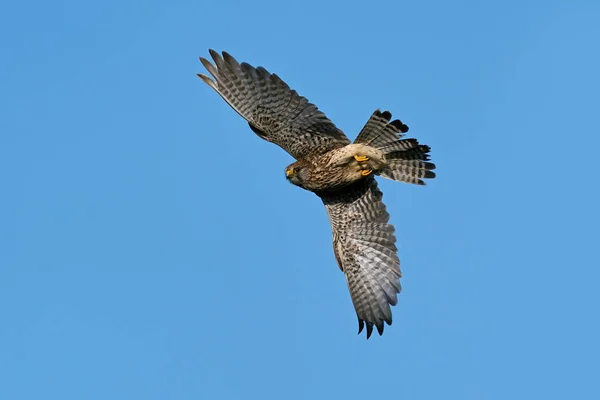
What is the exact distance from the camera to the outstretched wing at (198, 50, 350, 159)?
53.1 feet

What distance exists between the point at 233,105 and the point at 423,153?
10.2 ft

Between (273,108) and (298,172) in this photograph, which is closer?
(273,108)

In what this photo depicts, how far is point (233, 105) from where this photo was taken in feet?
54.7

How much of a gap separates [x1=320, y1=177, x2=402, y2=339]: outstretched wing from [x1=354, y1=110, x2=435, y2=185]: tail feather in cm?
62

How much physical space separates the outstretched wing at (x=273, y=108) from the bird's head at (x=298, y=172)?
7.8 inches

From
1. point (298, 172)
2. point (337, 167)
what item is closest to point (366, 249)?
point (337, 167)

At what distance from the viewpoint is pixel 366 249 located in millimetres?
17250

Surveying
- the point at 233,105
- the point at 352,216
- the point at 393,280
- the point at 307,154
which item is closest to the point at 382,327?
the point at 393,280

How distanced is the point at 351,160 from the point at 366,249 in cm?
166

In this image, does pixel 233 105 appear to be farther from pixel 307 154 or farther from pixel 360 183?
pixel 360 183

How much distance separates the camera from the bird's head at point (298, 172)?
54.7 ft

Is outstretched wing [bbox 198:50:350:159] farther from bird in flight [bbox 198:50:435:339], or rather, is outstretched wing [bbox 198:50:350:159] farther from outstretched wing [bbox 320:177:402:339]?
outstretched wing [bbox 320:177:402:339]

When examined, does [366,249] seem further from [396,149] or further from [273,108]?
[273,108]

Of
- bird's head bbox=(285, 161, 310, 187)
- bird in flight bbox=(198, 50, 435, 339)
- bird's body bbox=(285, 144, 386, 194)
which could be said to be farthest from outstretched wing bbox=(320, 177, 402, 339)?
bird's head bbox=(285, 161, 310, 187)
